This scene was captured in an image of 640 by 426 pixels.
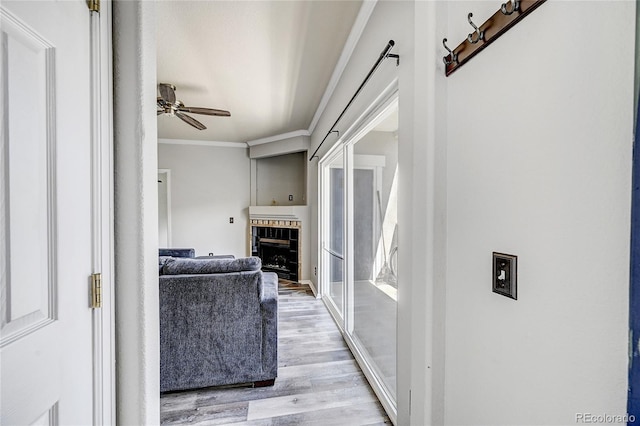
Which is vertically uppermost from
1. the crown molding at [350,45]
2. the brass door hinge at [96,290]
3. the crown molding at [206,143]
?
the crown molding at [350,45]

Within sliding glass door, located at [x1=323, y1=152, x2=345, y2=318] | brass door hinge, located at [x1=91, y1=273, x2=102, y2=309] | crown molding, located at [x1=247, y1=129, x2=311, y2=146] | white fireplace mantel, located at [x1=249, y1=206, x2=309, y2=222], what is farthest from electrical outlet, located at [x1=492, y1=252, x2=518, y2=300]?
crown molding, located at [x1=247, y1=129, x2=311, y2=146]

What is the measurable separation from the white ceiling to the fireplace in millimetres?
2093

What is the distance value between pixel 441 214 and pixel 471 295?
0.28 meters

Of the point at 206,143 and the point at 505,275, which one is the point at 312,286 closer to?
the point at 206,143

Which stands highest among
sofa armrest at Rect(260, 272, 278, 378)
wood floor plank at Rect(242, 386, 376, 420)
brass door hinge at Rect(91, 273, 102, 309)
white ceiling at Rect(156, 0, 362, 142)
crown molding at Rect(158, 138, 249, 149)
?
white ceiling at Rect(156, 0, 362, 142)

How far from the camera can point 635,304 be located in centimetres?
46

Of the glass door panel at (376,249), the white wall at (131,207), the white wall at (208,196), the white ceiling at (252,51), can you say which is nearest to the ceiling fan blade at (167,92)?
the white ceiling at (252,51)

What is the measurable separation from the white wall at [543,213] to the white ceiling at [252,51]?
1304mm

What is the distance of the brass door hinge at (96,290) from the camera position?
A: 0.78 metres

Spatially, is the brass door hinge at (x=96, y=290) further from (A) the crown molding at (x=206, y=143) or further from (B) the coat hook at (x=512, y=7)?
(A) the crown molding at (x=206, y=143)

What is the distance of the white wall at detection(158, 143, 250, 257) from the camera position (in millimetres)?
5223

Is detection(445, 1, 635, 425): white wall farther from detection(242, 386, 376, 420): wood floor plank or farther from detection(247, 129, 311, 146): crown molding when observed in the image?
detection(247, 129, 311, 146): crown molding

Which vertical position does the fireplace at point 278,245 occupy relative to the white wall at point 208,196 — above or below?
below

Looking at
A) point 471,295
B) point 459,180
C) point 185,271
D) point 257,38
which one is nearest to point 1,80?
point 459,180
